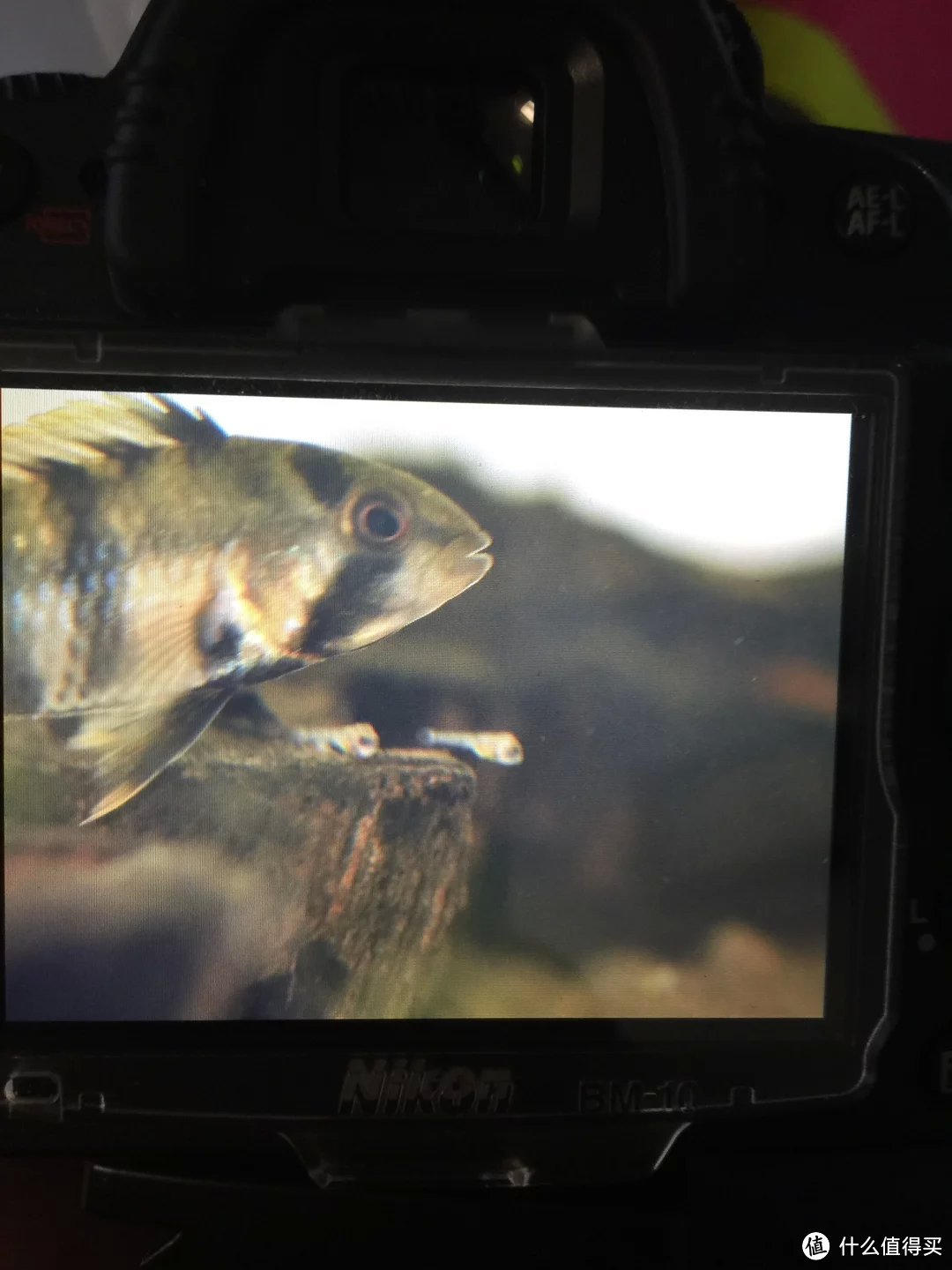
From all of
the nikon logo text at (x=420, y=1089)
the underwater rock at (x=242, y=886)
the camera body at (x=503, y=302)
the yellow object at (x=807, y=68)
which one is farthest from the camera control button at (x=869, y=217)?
the nikon logo text at (x=420, y=1089)

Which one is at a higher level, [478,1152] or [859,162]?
[859,162]

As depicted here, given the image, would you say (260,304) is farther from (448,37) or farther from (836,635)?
(836,635)

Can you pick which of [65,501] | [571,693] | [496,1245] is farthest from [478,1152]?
[65,501]

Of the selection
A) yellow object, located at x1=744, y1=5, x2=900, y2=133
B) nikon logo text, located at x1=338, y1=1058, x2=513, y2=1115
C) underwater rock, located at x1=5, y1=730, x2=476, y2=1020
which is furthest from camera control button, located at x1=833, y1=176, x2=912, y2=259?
nikon logo text, located at x1=338, y1=1058, x2=513, y2=1115

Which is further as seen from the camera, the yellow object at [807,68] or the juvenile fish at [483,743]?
the yellow object at [807,68]

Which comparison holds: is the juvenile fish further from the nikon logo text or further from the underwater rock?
the nikon logo text

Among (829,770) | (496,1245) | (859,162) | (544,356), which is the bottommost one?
(496,1245)

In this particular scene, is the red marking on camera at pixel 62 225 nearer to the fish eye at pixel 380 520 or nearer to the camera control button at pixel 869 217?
the fish eye at pixel 380 520
